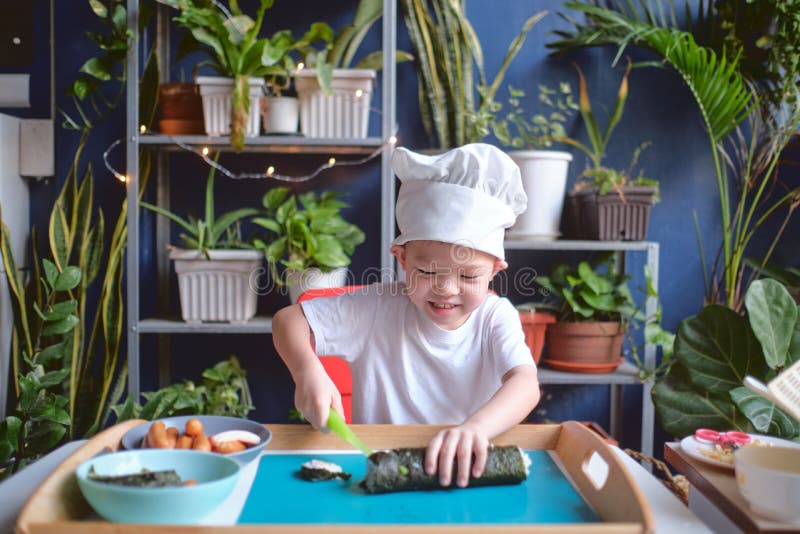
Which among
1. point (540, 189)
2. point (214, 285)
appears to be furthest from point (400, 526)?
point (540, 189)

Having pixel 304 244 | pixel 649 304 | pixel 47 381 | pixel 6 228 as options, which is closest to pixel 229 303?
pixel 304 244

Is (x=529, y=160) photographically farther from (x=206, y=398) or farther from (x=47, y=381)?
(x=47, y=381)

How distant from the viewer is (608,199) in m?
2.28

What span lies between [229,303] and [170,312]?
47cm

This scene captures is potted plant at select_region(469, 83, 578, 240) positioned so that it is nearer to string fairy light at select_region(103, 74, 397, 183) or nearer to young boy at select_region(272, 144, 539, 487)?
string fairy light at select_region(103, 74, 397, 183)

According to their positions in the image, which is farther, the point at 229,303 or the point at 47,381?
the point at 229,303

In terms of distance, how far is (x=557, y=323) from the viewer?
234 cm

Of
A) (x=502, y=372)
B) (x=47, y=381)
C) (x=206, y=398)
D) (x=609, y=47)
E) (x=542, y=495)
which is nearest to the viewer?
(x=542, y=495)

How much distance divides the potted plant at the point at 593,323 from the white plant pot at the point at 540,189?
0.59 feet

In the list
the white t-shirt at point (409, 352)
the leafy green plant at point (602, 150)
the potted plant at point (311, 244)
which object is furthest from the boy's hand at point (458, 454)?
the leafy green plant at point (602, 150)

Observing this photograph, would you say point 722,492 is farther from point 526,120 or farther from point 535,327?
point 526,120

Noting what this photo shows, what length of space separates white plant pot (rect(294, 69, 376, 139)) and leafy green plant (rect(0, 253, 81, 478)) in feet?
2.98

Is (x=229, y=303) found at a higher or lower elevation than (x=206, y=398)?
higher

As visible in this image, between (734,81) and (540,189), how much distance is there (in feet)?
2.32
